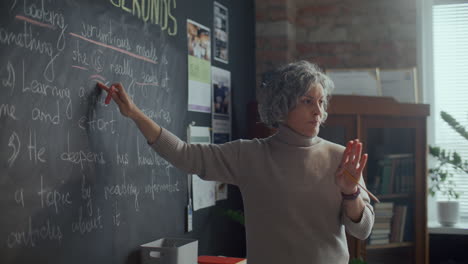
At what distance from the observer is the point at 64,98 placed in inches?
74.5

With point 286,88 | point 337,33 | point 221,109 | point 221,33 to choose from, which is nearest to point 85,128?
point 286,88

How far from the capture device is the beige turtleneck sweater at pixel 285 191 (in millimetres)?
1960

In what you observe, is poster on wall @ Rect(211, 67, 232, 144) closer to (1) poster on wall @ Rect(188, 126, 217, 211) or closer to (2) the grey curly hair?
(1) poster on wall @ Rect(188, 126, 217, 211)

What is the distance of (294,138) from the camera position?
2.05m

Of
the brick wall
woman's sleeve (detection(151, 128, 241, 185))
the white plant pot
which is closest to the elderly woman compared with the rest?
woman's sleeve (detection(151, 128, 241, 185))


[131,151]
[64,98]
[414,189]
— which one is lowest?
[414,189]

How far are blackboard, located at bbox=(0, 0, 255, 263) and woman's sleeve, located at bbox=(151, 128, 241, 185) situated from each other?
0.99 feet

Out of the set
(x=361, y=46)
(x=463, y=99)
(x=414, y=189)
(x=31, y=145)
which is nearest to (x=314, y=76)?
(x=31, y=145)

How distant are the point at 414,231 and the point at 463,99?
1.13 meters

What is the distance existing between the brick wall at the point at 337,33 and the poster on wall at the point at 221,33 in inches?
23.1

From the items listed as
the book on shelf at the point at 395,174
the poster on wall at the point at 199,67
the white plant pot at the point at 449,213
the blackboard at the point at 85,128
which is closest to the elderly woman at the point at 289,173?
the blackboard at the point at 85,128

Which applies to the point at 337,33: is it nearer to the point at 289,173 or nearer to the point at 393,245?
the point at 393,245

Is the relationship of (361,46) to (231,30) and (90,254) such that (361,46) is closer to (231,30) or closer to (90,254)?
(231,30)

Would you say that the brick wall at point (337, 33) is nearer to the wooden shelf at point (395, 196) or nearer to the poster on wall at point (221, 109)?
the poster on wall at point (221, 109)
